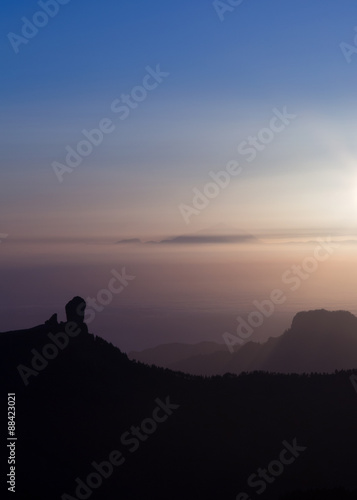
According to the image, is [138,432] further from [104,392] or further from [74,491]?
[74,491]

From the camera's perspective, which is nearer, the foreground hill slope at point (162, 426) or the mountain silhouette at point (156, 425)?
the mountain silhouette at point (156, 425)

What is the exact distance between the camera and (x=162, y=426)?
8188 centimetres

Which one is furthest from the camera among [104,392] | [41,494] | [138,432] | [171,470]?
[104,392]

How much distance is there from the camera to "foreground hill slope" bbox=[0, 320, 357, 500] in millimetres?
72250

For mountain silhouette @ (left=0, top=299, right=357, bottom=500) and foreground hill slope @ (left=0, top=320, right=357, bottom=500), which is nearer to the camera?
mountain silhouette @ (left=0, top=299, right=357, bottom=500)

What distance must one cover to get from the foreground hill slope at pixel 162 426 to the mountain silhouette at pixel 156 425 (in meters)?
0.13

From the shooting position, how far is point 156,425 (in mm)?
81812

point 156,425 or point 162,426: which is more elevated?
point 156,425

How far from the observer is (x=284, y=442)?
82.0 m

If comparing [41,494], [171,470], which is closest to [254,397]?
[171,470]

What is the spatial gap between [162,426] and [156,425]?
71cm

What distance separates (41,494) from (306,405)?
120 ft

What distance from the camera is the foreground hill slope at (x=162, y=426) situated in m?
72.2

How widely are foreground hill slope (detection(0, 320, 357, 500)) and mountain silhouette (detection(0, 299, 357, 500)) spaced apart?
13 centimetres
